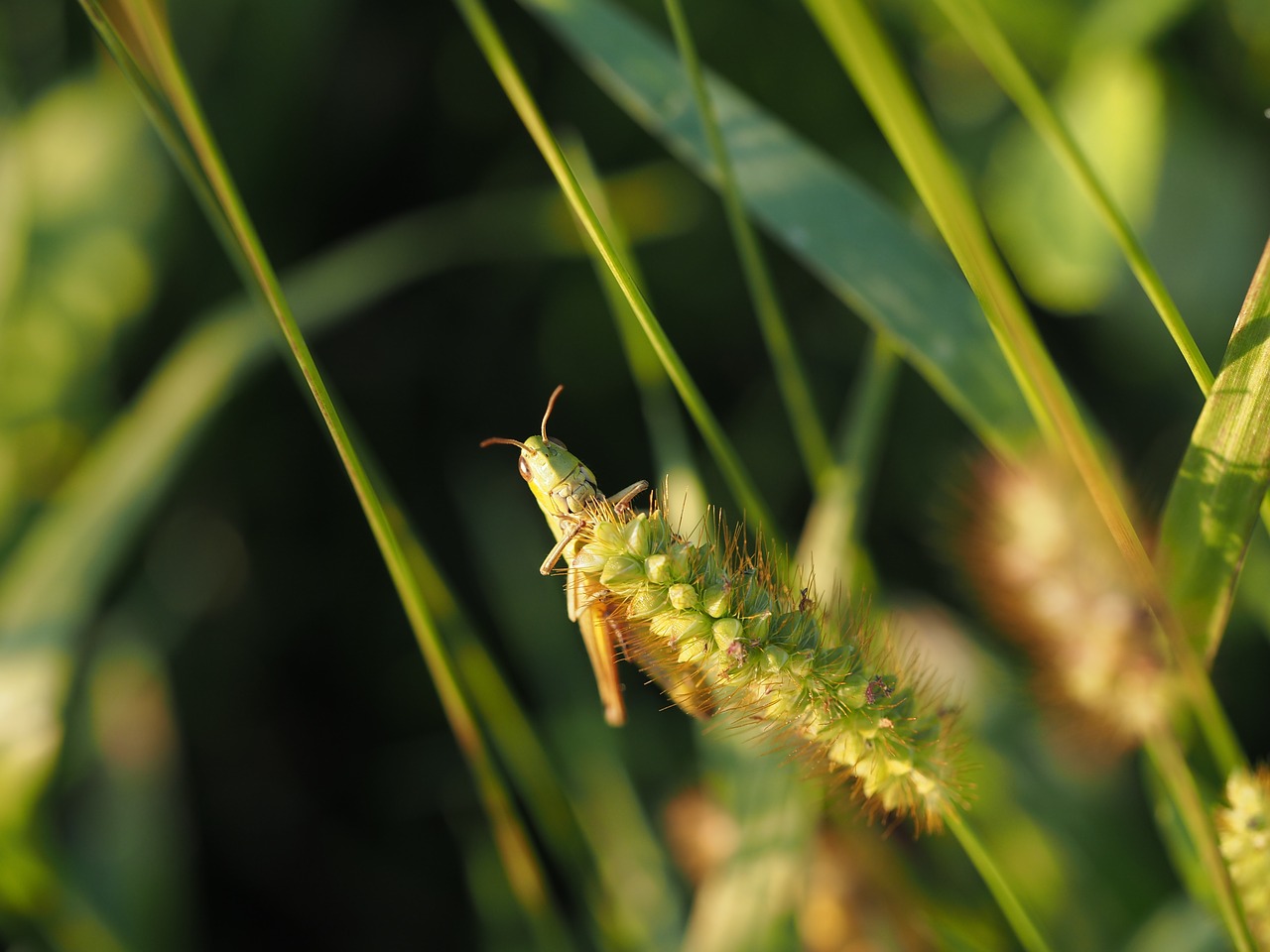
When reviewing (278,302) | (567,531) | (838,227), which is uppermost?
(278,302)

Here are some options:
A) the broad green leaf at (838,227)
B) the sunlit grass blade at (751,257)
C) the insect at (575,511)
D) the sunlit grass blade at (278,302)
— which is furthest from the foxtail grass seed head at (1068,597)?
the sunlit grass blade at (278,302)

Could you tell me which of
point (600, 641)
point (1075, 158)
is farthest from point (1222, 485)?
point (600, 641)

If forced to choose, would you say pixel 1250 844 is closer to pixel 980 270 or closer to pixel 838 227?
pixel 980 270

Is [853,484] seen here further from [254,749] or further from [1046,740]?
[254,749]

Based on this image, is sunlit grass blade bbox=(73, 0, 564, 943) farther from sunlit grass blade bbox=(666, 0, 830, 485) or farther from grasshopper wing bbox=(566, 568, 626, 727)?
sunlit grass blade bbox=(666, 0, 830, 485)

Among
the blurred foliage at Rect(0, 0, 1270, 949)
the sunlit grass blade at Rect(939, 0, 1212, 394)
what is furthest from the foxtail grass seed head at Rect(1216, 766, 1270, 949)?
the blurred foliage at Rect(0, 0, 1270, 949)

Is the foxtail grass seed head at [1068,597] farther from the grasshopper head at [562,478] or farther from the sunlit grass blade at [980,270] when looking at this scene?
the grasshopper head at [562,478]
